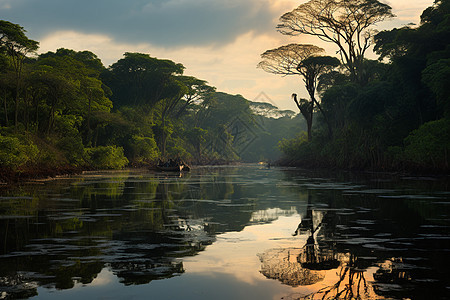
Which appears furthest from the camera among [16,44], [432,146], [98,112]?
[98,112]

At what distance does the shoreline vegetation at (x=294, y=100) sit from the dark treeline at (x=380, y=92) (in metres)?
0.12

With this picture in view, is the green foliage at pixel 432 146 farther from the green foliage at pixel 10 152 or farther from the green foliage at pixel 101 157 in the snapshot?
the green foliage at pixel 101 157

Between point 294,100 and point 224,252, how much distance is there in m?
58.6

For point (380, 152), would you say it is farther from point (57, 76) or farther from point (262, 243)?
point (262, 243)

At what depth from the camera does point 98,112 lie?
5122cm

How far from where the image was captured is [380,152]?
41.5 m

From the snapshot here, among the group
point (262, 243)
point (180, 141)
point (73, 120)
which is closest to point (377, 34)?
point (73, 120)

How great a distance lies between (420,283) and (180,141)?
A: 83.6m

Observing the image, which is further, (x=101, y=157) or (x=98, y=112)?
(x=98, y=112)

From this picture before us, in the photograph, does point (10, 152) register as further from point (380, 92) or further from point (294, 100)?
point (294, 100)

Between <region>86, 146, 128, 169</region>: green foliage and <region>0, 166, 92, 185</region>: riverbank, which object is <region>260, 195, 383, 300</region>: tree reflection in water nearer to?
<region>0, 166, 92, 185</region>: riverbank

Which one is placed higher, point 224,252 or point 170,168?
point 170,168

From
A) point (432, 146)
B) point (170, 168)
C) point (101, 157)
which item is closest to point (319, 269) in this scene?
point (432, 146)

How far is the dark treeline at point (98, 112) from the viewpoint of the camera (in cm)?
3398
